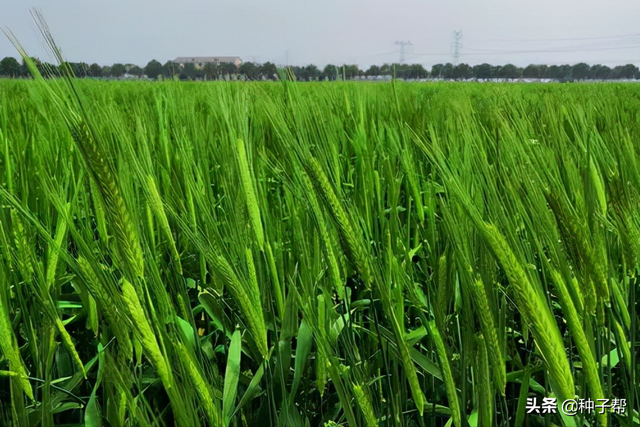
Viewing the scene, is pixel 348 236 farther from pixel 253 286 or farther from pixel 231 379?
pixel 231 379

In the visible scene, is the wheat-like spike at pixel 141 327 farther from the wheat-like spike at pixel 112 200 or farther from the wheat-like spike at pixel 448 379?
the wheat-like spike at pixel 448 379

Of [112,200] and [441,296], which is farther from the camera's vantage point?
[441,296]

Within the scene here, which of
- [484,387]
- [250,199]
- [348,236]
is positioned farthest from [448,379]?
[250,199]

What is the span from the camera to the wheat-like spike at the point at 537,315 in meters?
0.38

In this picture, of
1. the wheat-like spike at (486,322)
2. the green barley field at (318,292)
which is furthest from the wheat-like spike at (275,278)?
the wheat-like spike at (486,322)

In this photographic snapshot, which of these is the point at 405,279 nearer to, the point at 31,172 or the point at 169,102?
the point at 31,172

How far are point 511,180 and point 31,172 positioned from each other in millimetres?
748

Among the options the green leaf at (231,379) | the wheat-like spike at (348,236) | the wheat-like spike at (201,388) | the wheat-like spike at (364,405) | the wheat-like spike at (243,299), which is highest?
the wheat-like spike at (348,236)

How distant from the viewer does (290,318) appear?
2.04 ft

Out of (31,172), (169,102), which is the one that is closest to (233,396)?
(31,172)

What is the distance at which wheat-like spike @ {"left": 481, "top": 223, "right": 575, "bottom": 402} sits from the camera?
15.1 inches

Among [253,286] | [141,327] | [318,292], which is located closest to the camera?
[141,327]

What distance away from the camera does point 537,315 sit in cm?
38

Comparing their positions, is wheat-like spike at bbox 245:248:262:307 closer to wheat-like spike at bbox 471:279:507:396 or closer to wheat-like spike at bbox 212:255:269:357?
wheat-like spike at bbox 212:255:269:357
